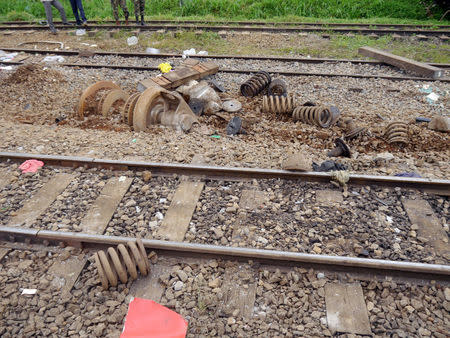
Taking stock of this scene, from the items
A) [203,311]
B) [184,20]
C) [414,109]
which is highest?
[184,20]

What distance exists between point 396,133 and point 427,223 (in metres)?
2.34

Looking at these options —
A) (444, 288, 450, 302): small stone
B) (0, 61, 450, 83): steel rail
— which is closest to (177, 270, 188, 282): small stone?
(444, 288, 450, 302): small stone

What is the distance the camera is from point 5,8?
17.4 metres

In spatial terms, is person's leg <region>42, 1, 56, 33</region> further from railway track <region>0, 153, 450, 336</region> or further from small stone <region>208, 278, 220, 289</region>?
small stone <region>208, 278, 220, 289</region>

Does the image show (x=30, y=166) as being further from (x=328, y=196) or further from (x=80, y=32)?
(x=80, y=32)

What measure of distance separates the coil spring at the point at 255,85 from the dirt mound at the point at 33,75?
188 inches

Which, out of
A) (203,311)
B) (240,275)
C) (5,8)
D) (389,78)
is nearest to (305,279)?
(240,275)

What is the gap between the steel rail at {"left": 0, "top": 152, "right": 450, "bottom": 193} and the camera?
495 cm

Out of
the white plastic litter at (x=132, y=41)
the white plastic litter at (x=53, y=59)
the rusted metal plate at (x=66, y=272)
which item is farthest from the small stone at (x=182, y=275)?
the white plastic litter at (x=132, y=41)

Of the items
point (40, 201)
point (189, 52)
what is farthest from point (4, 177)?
point (189, 52)

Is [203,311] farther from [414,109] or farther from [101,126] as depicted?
[414,109]

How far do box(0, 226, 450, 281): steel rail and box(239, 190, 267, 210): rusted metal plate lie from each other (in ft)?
2.97

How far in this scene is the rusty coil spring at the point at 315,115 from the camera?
6.86 metres

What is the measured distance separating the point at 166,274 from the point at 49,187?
8.31 feet
